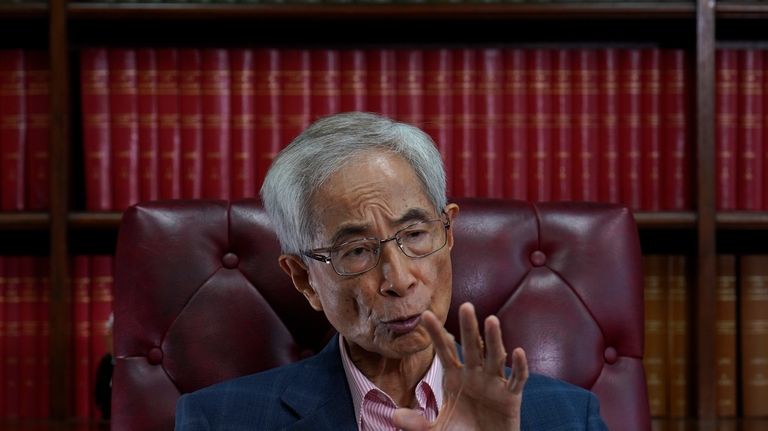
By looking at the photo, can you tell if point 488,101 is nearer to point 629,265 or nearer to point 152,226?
point 629,265

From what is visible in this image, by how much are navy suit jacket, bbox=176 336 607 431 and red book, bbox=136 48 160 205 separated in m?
0.99

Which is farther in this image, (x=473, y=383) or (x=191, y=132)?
(x=191, y=132)

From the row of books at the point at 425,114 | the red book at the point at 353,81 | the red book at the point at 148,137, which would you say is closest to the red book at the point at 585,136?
the row of books at the point at 425,114

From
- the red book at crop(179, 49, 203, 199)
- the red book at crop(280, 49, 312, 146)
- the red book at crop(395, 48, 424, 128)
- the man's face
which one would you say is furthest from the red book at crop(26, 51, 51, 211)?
the man's face

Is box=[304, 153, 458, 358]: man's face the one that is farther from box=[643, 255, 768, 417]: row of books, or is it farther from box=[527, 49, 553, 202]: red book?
box=[643, 255, 768, 417]: row of books

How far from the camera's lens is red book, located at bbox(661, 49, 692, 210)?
2400 millimetres

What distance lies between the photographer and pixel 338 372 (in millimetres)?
1506

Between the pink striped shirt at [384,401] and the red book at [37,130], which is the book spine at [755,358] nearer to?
the pink striped shirt at [384,401]

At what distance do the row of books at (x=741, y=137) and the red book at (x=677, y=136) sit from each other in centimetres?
8

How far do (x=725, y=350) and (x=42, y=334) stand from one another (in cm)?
165

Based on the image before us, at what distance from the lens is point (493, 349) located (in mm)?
1144

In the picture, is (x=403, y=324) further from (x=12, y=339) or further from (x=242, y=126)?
(x=12, y=339)

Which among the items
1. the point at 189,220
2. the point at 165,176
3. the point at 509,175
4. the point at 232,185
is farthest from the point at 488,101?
the point at 189,220

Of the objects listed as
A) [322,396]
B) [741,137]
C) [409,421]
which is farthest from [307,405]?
[741,137]
